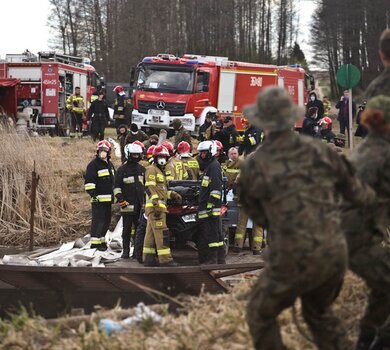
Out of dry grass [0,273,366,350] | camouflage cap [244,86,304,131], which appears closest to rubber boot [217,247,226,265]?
dry grass [0,273,366,350]

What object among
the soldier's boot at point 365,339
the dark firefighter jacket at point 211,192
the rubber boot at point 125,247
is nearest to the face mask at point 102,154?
the rubber boot at point 125,247

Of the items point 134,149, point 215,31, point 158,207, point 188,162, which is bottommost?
point 158,207

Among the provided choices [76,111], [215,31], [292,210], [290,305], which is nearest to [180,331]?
[290,305]

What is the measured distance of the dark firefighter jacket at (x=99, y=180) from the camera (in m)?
13.7

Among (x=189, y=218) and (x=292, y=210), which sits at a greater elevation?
(x=292, y=210)

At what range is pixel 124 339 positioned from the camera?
6.23 metres

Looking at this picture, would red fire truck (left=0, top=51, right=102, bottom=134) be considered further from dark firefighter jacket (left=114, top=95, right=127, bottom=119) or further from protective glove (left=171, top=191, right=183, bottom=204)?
protective glove (left=171, top=191, right=183, bottom=204)

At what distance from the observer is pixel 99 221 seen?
13.9m

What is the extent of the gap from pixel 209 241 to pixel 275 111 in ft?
23.6

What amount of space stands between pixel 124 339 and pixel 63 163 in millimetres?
12697

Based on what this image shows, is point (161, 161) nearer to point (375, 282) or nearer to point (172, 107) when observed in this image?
point (375, 282)

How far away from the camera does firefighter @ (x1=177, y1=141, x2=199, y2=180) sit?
45.0 ft

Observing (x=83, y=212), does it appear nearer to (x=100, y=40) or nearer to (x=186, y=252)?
(x=186, y=252)

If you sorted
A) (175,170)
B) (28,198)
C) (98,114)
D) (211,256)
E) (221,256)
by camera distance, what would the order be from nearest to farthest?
(211,256)
(221,256)
(175,170)
(28,198)
(98,114)
